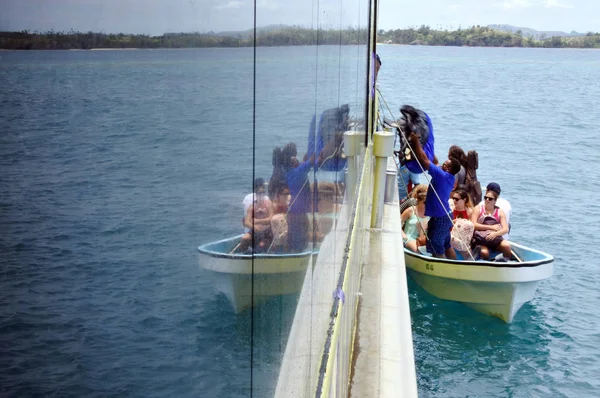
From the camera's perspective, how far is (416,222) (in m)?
10.4

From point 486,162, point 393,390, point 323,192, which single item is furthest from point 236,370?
point 486,162

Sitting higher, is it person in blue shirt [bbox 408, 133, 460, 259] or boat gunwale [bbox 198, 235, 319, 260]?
boat gunwale [bbox 198, 235, 319, 260]

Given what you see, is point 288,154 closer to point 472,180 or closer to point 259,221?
point 259,221

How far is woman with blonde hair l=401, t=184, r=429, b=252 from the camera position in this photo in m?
10.0

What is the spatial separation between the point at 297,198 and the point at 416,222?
8.69m

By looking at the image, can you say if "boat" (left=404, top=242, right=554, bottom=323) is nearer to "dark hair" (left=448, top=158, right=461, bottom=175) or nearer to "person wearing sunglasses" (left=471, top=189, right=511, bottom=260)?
"person wearing sunglasses" (left=471, top=189, right=511, bottom=260)

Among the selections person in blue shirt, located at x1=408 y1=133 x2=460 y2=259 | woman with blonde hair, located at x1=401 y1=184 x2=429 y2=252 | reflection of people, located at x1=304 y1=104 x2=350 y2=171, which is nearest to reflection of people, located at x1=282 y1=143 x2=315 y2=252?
reflection of people, located at x1=304 y1=104 x2=350 y2=171

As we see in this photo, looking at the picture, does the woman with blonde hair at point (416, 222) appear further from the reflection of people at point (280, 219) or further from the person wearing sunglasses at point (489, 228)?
the reflection of people at point (280, 219)

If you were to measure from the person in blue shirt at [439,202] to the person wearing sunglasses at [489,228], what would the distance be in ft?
1.29

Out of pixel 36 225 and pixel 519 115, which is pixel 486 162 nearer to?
pixel 519 115

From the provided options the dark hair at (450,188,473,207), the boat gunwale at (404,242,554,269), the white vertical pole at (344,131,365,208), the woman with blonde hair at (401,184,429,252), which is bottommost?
the boat gunwale at (404,242,554,269)

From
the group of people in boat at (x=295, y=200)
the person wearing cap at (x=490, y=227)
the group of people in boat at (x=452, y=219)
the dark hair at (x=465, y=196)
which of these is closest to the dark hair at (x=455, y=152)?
the group of people in boat at (x=452, y=219)

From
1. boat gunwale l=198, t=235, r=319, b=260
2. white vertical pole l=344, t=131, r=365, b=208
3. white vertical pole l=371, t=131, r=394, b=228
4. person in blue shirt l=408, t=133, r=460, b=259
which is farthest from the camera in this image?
person in blue shirt l=408, t=133, r=460, b=259

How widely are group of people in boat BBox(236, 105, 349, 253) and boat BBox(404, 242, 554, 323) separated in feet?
20.3
